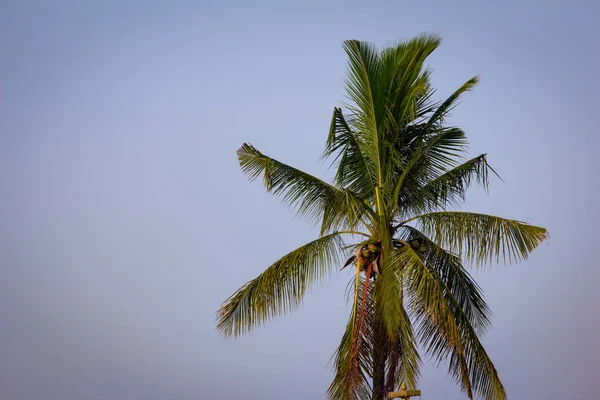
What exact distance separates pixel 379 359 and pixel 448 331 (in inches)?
47.4

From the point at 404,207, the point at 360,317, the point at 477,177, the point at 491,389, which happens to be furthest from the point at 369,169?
the point at 491,389

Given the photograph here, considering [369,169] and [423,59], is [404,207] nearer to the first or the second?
[369,169]

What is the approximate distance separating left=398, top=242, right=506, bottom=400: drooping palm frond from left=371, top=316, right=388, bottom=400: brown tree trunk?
55 centimetres

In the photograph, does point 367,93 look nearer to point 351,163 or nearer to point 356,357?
point 351,163

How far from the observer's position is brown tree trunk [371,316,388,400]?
1311 centimetres

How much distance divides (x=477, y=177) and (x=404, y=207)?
1319mm

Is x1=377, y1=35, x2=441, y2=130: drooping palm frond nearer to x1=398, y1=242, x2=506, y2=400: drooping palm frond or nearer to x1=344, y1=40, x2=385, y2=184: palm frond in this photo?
x1=344, y1=40, x2=385, y2=184: palm frond

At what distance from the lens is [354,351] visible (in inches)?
514

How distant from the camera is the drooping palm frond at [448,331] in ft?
41.8

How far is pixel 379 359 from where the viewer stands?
13.2 metres

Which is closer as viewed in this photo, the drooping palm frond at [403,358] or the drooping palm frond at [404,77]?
the drooping palm frond at [403,358]

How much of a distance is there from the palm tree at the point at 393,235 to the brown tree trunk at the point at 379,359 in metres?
0.02

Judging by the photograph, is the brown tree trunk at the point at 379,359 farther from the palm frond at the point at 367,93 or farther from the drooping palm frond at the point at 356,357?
the palm frond at the point at 367,93

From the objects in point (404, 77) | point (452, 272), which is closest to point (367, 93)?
point (404, 77)
